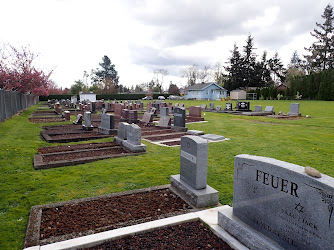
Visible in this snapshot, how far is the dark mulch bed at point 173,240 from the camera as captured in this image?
10.4 ft

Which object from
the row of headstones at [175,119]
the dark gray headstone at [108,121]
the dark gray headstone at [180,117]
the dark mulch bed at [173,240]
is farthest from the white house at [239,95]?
the dark mulch bed at [173,240]

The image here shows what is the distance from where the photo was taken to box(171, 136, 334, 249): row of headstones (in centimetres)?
235

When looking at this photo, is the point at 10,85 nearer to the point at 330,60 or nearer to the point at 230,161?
the point at 230,161

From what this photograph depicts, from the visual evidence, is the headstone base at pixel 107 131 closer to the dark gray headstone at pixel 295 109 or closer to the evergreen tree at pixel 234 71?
the dark gray headstone at pixel 295 109

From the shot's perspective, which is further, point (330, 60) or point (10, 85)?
point (330, 60)

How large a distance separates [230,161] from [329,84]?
1737 inches

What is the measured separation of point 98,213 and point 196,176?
1832 mm

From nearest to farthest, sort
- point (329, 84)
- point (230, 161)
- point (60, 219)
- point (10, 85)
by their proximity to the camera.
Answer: point (60, 219) → point (230, 161) → point (10, 85) → point (329, 84)

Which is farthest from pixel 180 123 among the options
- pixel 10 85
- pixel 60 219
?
pixel 10 85

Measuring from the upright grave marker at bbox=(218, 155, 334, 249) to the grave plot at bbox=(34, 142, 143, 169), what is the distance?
16.3 feet

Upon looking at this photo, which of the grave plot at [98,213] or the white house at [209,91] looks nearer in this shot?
the grave plot at [98,213]

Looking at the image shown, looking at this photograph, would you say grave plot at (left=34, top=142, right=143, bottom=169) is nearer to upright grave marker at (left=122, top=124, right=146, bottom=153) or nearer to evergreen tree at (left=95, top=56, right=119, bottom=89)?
upright grave marker at (left=122, top=124, right=146, bottom=153)

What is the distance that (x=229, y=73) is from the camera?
67875 mm

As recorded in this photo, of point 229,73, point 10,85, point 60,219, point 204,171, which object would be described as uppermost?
point 229,73
